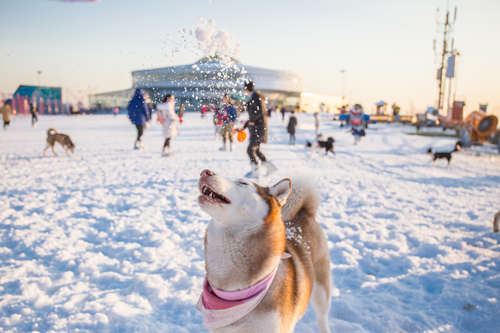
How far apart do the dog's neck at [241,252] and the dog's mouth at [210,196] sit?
0.53 ft

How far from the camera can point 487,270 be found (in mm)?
3354

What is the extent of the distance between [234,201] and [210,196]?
12cm

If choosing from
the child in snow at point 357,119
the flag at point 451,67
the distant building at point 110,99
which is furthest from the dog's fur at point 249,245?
the distant building at point 110,99

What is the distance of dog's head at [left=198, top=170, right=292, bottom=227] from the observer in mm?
1327

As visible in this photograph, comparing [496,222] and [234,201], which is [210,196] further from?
[496,222]

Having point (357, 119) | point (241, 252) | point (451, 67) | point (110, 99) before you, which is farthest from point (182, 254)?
point (110, 99)

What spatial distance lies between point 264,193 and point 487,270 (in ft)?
11.5

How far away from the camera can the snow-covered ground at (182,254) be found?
8.25 ft

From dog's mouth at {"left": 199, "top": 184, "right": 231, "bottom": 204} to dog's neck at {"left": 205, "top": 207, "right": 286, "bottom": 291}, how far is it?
161mm

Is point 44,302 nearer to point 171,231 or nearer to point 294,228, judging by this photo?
point 171,231

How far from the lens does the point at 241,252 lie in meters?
1.44

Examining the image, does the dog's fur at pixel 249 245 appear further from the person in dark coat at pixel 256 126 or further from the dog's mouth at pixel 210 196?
the person in dark coat at pixel 256 126

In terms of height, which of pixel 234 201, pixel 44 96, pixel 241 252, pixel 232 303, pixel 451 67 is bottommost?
pixel 232 303

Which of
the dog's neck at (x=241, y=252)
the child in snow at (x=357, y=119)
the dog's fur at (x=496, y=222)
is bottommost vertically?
the dog's fur at (x=496, y=222)
